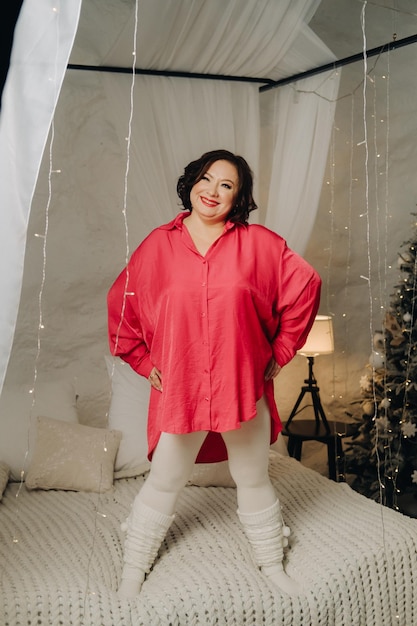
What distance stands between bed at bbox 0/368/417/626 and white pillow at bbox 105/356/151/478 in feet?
0.06

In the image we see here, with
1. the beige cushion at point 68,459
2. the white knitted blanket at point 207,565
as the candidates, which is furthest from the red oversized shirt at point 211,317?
the beige cushion at point 68,459

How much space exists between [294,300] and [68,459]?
47.9 inches

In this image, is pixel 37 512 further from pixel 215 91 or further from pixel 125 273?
pixel 215 91

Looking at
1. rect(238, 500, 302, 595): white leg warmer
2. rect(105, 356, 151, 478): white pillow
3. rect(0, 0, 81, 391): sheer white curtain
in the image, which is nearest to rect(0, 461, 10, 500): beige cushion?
rect(105, 356, 151, 478): white pillow

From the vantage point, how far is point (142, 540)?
8.00ft

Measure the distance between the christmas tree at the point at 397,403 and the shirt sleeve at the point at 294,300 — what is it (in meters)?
1.08

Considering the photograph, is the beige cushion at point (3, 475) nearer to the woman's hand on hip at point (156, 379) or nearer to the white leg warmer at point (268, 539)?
the woman's hand on hip at point (156, 379)

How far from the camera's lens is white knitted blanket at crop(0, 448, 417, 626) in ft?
7.33

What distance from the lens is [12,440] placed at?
125 inches

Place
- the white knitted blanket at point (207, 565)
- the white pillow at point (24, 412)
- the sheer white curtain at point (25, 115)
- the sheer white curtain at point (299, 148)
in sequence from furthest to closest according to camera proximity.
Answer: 1. the sheer white curtain at point (299, 148)
2. the white pillow at point (24, 412)
3. the white knitted blanket at point (207, 565)
4. the sheer white curtain at point (25, 115)

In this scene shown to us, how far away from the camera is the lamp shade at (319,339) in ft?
13.0

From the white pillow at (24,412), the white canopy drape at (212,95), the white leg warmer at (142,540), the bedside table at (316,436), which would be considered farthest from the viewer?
the bedside table at (316,436)

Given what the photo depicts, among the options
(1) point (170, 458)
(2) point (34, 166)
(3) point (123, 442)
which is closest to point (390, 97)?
(3) point (123, 442)

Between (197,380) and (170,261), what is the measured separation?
409 mm
